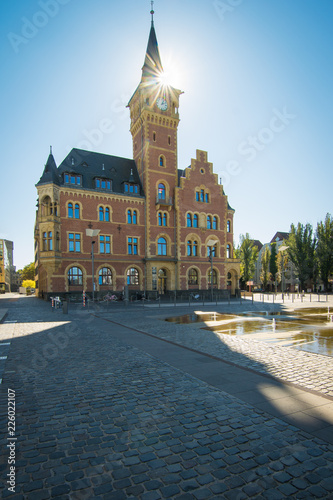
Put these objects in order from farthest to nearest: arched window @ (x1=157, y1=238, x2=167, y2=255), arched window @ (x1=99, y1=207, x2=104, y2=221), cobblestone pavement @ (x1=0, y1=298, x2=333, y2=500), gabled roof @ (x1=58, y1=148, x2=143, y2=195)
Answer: arched window @ (x1=157, y1=238, x2=167, y2=255) < arched window @ (x1=99, y1=207, x2=104, y2=221) < gabled roof @ (x1=58, y1=148, x2=143, y2=195) < cobblestone pavement @ (x1=0, y1=298, x2=333, y2=500)

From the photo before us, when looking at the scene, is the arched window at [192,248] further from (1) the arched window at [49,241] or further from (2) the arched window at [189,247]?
(1) the arched window at [49,241]

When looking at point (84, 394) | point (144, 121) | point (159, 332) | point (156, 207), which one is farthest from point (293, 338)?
point (144, 121)

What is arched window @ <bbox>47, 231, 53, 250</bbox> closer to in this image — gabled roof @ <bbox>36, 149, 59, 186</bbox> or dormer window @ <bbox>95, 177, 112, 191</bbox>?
gabled roof @ <bbox>36, 149, 59, 186</bbox>

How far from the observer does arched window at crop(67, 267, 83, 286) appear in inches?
1260

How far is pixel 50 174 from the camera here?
102 ft

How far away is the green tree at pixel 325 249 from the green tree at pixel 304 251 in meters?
1.30

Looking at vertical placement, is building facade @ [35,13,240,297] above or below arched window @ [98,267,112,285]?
above

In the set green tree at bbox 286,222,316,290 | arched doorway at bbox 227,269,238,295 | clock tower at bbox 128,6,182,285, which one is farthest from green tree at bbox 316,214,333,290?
clock tower at bbox 128,6,182,285

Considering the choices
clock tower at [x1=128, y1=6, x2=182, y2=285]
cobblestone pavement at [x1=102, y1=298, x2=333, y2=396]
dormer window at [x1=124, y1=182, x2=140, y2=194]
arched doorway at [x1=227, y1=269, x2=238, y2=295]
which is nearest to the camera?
cobblestone pavement at [x1=102, y1=298, x2=333, y2=396]

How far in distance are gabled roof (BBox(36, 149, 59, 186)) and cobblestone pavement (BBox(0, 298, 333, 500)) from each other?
27.8m

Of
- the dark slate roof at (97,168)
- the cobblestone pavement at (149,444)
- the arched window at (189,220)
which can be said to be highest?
the dark slate roof at (97,168)

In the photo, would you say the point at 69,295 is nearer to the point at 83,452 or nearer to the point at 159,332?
the point at 159,332

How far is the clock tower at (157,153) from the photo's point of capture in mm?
37062

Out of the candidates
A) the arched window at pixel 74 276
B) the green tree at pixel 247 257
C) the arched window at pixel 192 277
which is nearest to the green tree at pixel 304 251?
the green tree at pixel 247 257
